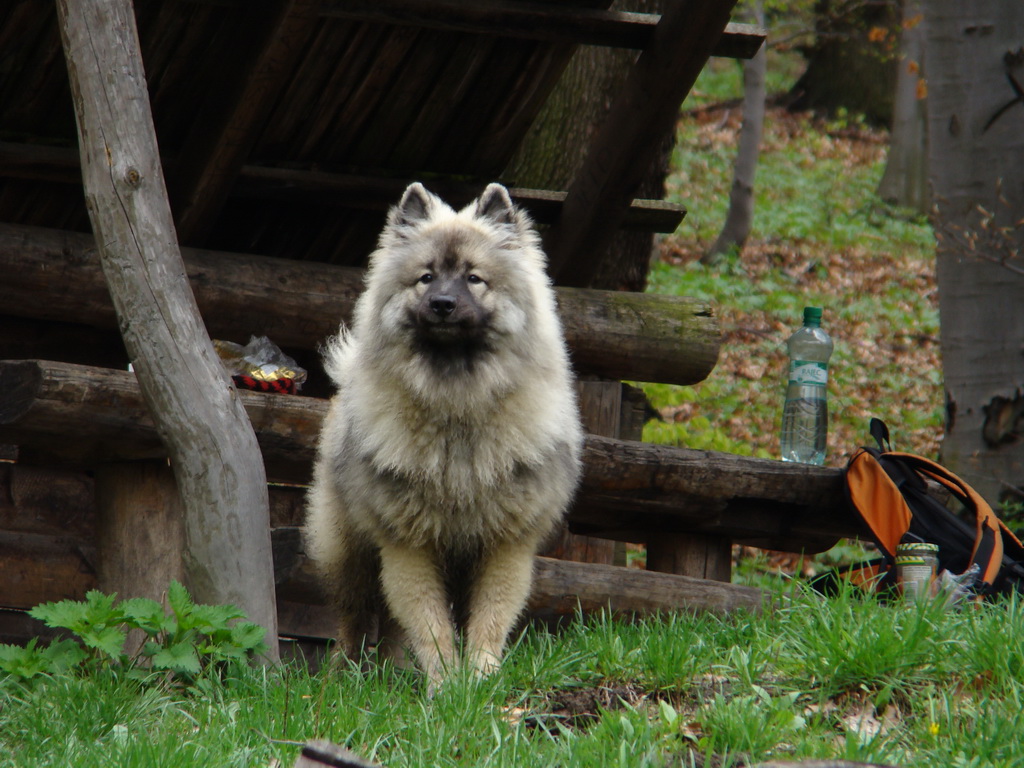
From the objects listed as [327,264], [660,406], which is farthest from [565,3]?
[660,406]

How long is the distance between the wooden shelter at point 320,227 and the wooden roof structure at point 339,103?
11 millimetres

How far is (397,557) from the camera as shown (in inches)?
159

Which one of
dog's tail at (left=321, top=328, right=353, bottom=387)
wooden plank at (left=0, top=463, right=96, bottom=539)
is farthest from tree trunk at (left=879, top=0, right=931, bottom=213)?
wooden plank at (left=0, top=463, right=96, bottom=539)

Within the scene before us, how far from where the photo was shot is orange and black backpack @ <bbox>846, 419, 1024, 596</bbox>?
4367mm

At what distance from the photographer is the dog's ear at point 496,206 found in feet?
14.1

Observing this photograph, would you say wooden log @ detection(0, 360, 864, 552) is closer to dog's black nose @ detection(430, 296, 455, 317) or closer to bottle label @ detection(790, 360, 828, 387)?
bottle label @ detection(790, 360, 828, 387)

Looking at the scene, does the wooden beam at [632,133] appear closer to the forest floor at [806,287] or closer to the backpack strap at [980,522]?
the backpack strap at [980,522]

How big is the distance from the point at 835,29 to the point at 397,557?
19.8 metres

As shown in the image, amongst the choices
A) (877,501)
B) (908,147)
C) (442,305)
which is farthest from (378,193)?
(908,147)

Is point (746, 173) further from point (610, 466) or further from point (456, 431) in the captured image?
point (456, 431)

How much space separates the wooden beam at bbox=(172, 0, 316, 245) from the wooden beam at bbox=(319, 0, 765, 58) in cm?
→ 19

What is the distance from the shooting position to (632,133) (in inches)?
201

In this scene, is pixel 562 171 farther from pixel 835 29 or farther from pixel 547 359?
pixel 835 29

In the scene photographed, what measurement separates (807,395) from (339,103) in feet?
8.89
